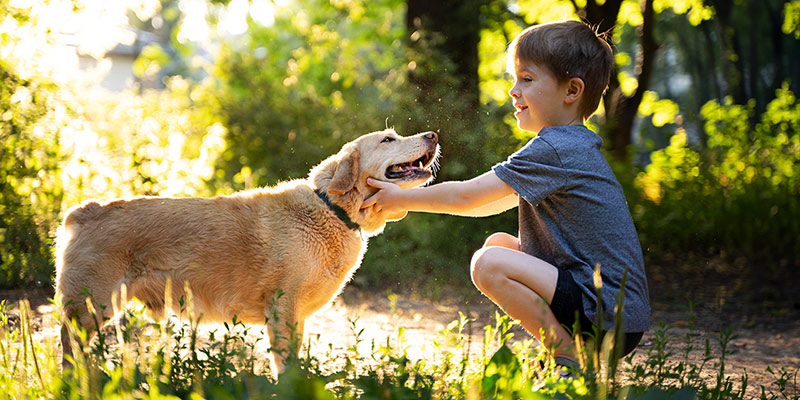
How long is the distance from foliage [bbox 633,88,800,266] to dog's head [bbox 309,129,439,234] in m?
5.41

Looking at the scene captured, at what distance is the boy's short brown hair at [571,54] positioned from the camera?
11.5 ft

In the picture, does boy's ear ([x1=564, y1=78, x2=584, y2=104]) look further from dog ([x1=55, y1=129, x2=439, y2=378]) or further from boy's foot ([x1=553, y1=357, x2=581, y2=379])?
boy's foot ([x1=553, y1=357, x2=581, y2=379])

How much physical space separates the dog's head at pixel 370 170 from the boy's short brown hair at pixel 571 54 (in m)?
0.94

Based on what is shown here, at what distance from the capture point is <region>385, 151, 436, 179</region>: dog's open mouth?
13.9ft

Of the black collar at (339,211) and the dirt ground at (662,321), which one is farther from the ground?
the black collar at (339,211)

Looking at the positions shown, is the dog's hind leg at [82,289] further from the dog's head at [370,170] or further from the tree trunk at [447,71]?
the tree trunk at [447,71]

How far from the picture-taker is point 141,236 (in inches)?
158

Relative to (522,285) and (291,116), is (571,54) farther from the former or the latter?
(291,116)

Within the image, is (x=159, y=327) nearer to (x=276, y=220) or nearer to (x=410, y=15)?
(x=276, y=220)

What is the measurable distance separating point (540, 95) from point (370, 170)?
3.99 feet

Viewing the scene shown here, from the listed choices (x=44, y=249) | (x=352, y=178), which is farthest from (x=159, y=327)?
(x=44, y=249)

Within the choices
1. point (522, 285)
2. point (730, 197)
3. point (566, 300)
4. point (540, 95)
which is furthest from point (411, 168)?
point (730, 197)

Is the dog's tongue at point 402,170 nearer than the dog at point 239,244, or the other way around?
the dog at point 239,244

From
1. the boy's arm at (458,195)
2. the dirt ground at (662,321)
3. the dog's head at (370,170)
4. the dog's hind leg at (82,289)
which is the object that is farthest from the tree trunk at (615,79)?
the dog's hind leg at (82,289)
